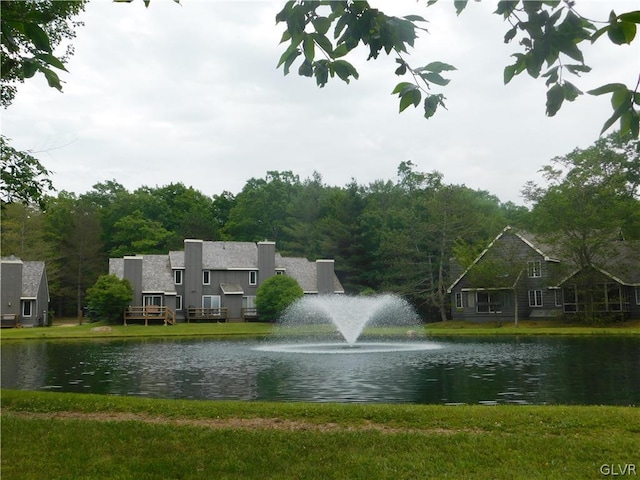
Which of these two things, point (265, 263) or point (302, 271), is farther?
point (302, 271)

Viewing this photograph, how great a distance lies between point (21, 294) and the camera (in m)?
51.3

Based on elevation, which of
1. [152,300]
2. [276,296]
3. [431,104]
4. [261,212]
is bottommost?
[152,300]

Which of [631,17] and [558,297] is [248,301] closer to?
[558,297]

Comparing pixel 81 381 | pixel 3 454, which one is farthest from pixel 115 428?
pixel 81 381

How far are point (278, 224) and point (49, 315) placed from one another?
32.7m

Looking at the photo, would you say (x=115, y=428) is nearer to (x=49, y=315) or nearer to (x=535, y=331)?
(x=535, y=331)

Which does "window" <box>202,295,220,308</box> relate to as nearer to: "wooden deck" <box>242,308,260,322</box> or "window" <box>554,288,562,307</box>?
"wooden deck" <box>242,308,260,322</box>

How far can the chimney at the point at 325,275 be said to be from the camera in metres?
56.1

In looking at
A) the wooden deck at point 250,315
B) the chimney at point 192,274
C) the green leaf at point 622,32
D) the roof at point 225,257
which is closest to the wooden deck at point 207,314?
the chimney at point 192,274

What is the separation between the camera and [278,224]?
265 feet

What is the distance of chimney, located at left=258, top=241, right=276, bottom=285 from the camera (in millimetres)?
55188

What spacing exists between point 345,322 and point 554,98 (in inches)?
1386

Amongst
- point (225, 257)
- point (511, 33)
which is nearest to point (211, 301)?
point (225, 257)

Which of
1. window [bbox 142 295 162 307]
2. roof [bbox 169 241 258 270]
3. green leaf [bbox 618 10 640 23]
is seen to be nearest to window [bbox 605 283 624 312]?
roof [bbox 169 241 258 270]
